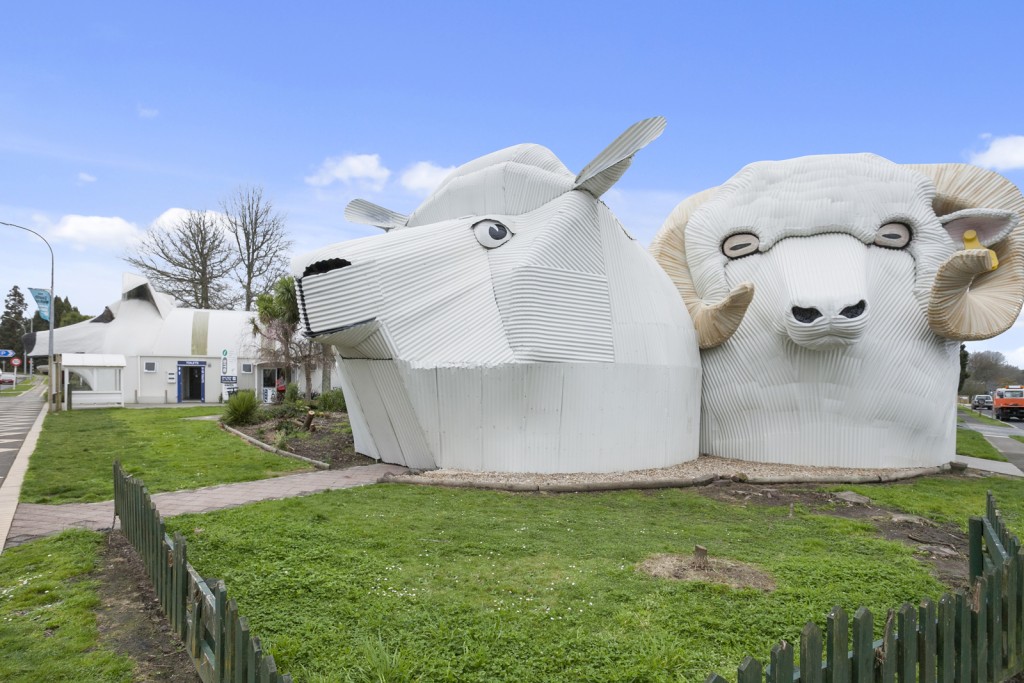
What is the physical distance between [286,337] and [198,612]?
80.4 ft

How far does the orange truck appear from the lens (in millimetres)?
40938

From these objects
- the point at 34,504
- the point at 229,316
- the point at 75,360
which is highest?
the point at 229,316

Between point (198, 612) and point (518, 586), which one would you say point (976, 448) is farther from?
point (198, 612)

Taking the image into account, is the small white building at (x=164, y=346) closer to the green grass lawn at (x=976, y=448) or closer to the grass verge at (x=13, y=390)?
the grass verge at (x=13, y=390)

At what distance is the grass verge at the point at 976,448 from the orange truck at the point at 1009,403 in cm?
2350

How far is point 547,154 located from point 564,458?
5585 millimetres

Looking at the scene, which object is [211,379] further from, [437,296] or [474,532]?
[474,532]

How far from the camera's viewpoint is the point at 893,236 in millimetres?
12492

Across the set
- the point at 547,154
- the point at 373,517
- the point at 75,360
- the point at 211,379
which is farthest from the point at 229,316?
the point at 373,517

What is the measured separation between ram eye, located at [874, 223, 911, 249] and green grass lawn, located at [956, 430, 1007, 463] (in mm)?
8158

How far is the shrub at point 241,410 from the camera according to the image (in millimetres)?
18266

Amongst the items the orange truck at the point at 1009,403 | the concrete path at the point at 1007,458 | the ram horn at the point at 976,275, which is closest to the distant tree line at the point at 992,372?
the orange truck at the point at 1009,403

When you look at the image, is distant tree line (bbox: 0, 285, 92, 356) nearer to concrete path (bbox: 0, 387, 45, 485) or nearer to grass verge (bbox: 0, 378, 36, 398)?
grass verge (bbox: 0, 378, 36, 398)

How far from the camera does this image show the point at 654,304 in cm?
1178
